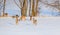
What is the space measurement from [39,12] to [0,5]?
1.55 feet

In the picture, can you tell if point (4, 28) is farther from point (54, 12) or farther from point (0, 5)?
point (54, 12)

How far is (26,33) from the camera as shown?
1878mm

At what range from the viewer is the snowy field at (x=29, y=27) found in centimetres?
187

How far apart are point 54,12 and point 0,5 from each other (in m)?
0.65

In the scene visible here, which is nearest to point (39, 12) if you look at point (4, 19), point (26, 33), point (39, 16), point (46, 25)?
point (39, 16)

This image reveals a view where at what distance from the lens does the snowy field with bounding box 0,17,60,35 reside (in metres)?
1.87

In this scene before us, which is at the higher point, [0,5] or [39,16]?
[0,5]

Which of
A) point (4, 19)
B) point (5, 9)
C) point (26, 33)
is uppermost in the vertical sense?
point (5, 9)

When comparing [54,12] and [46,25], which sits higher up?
[54,12]

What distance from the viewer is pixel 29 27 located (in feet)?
6.18

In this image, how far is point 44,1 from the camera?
6.23 feet

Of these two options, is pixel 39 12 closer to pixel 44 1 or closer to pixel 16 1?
pixel 44 1

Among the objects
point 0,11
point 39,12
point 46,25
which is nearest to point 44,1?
point 39,12

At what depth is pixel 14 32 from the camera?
1.88 meters
